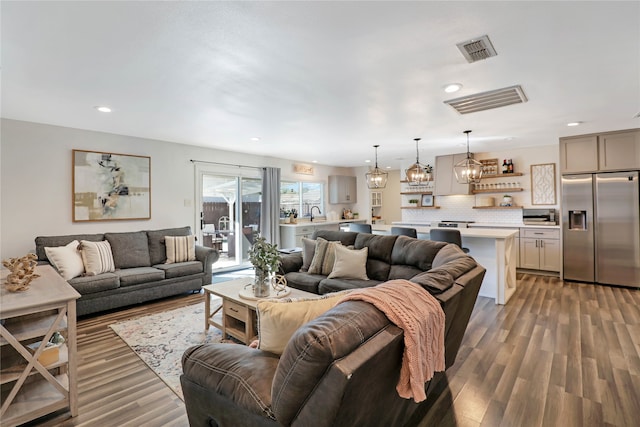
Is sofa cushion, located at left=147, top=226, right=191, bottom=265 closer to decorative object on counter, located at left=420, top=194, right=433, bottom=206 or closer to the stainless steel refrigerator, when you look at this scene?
decorative object on counter, located at left=420, top=194, right=433, bottom=206

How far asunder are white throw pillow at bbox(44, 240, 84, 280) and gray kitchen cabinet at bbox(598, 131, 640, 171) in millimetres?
7693

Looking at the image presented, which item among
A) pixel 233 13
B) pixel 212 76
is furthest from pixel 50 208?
pixel 233 13

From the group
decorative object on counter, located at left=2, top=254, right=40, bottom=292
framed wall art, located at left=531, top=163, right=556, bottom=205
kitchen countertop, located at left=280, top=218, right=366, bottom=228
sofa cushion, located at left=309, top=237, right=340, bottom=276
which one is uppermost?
framed wall art, located at left=531, top=163, right=556, bottom=205

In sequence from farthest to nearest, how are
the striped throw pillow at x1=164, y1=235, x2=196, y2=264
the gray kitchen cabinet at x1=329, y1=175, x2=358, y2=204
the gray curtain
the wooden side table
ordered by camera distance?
the gray kitchen cabinet at x1=329, y1=175, x2=358, y2=204, the gray curtain, the striped throw pillow at x1=164, y1=235, x2=196, y2=264, the wooden side table

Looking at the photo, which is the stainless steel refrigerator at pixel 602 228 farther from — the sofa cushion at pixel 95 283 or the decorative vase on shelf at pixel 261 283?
the sofa cushion at pixel 95 283

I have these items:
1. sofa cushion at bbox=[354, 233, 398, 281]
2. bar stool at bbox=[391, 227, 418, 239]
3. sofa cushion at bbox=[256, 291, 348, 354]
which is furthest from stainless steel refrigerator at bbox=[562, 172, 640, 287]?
sofa cushion at bbox=[256, 291, 348, 354]

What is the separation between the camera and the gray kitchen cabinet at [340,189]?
8.61 metres

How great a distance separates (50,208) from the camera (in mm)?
4152

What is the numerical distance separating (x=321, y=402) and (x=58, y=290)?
6.62 feet

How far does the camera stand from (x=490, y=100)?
3338mm

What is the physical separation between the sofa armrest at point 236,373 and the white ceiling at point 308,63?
1.85m

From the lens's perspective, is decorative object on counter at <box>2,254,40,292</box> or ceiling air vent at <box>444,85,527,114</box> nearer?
decorative object on counter at <box>2,254,40,292</box>

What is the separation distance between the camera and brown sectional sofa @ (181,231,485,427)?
99 cm

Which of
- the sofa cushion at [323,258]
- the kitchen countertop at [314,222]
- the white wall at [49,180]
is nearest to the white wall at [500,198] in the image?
the kitchen countertop at [314,222]
